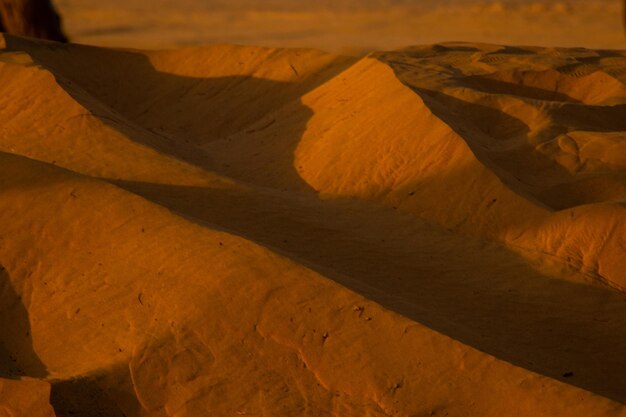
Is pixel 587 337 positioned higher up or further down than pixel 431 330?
further down

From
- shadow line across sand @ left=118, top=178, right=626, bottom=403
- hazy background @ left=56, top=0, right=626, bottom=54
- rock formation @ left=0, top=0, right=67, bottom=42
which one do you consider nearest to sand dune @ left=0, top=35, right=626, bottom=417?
shadow line across sand @ left=118, top=178, right=626, bottom=403

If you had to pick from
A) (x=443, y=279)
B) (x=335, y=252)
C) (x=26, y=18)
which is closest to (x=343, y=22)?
(x=26, y=18)

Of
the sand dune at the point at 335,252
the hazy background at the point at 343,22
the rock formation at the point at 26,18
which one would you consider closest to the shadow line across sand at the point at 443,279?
the sand dune at the point at 335,252

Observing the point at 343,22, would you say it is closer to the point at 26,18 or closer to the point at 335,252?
the point at 26,18

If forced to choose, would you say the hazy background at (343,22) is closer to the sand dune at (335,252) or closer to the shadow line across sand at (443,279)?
the sand dune at (335,252)

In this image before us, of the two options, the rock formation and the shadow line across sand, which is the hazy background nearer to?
the rock formation

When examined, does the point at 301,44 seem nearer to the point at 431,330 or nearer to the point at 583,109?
the point at 583,109

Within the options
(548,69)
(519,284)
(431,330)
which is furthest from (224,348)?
(548,69)
